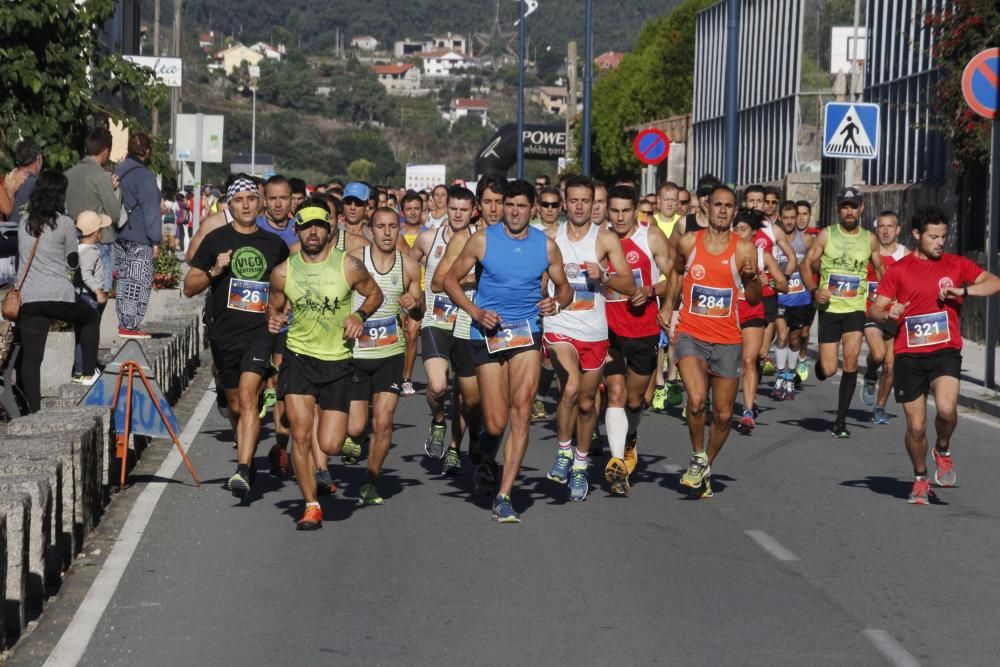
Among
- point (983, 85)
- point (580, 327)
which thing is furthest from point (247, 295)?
point (983, 85)

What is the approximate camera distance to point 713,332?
456 inches

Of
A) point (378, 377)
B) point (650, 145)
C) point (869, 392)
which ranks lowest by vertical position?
point (869, 392)

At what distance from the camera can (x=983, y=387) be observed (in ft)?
62.3

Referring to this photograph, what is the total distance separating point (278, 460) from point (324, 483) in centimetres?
95

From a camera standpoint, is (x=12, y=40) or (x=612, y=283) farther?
(x=12, y=40)

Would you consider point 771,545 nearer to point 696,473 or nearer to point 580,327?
point 696,473

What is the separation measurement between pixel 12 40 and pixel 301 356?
928 centimetres

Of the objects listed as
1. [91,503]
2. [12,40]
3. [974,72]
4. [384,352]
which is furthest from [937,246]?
[12,40]

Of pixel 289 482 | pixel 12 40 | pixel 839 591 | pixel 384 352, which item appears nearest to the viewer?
pixel 839 591

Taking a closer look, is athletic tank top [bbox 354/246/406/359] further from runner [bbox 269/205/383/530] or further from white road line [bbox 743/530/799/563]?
white road line [bbox 743/530/799/563]

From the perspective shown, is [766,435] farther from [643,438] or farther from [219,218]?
[219,218]

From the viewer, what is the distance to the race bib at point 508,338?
34.5ft

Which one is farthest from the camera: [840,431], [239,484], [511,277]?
[840,431]

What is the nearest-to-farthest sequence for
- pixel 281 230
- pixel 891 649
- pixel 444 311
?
1. pixel 891 649
2. pixel 281 230
3. pixel 444 311
